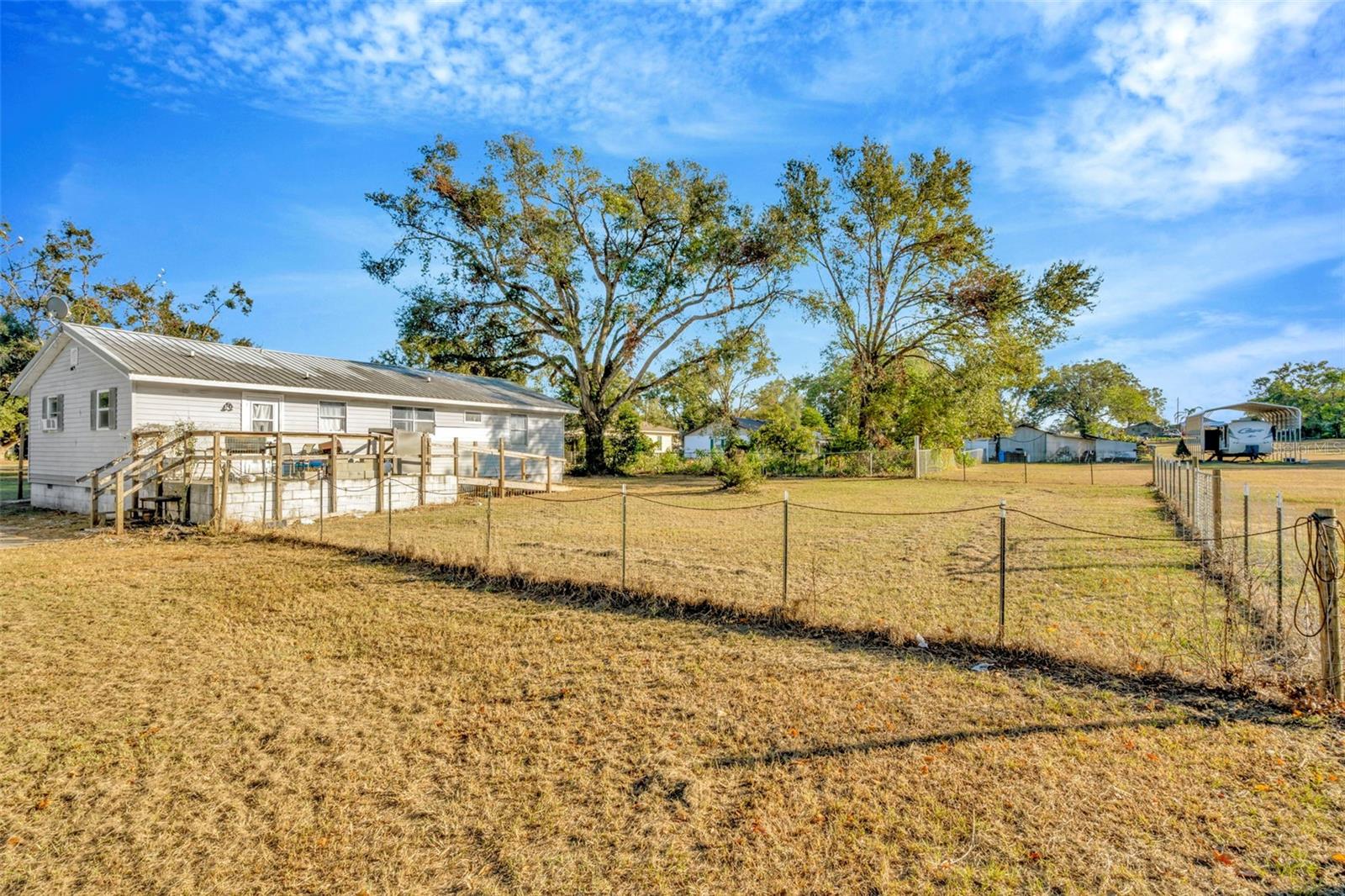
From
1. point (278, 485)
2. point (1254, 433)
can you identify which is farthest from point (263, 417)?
point (1254, 433)

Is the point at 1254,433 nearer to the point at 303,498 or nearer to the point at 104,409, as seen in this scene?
the point at 303,498

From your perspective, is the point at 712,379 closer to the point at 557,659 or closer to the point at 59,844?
the point at 557,659

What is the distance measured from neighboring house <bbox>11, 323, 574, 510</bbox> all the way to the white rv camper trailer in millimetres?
43563

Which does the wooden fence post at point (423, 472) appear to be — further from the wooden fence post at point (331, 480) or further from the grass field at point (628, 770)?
the grass field at point (628, 770)

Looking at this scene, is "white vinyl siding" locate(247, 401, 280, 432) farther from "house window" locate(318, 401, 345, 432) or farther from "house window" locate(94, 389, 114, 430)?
"house window" locate(94, 389, 114, 430)

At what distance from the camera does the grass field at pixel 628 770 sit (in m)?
2.84

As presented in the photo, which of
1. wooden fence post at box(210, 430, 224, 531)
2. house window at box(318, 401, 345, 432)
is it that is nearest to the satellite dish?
house window at box(318, 401, 345, 432)

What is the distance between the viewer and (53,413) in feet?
54.1

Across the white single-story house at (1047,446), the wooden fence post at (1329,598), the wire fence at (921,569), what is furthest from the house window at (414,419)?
the white single-story house at (1047,446)

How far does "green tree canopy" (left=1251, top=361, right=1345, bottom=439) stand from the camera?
5362cm

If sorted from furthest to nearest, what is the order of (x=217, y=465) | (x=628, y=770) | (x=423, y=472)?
1. (x=423, y=472)
2. (x=217, y=465)
3. (x=628, y=770)

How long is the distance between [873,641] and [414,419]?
17.4 metres

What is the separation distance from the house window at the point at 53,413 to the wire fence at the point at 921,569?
8.89 meters

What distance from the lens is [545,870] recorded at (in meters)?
2.82
